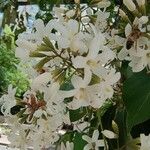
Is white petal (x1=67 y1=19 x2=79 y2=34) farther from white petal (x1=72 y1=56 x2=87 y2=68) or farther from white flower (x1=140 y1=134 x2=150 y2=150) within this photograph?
white flower (x1=140 y1=134 x2=150 y2=150)

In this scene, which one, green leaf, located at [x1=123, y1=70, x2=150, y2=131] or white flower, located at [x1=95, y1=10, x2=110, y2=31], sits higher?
white flower, located at [x1=95, y1=10, x2=110, y2=31]

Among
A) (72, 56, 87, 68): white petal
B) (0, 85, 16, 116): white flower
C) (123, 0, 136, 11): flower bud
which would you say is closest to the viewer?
(72, 56, 87, 68): white petal

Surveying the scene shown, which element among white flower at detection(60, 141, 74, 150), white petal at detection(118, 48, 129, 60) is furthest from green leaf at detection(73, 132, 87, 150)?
white petal at detection(118, 48, 129, 60)

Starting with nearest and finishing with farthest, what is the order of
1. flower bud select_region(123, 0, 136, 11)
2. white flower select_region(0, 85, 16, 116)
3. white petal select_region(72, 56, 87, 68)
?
white petal select_region(72, 56, 87, 68), flower bud select_region(123, 0, 136, 11), white flower select_region(0, 85, 16, 116)

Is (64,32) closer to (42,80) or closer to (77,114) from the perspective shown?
(42,80)

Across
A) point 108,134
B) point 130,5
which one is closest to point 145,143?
point 108,134

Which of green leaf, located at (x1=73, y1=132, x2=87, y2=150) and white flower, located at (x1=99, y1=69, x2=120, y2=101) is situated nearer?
white flower, located at (x1=99, y1=69, x2=120, y2=101)

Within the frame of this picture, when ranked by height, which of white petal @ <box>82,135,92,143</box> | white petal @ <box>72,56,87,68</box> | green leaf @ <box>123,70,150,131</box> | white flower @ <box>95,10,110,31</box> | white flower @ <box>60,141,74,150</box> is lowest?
white flower @ <box>60,141,74,150</box>
